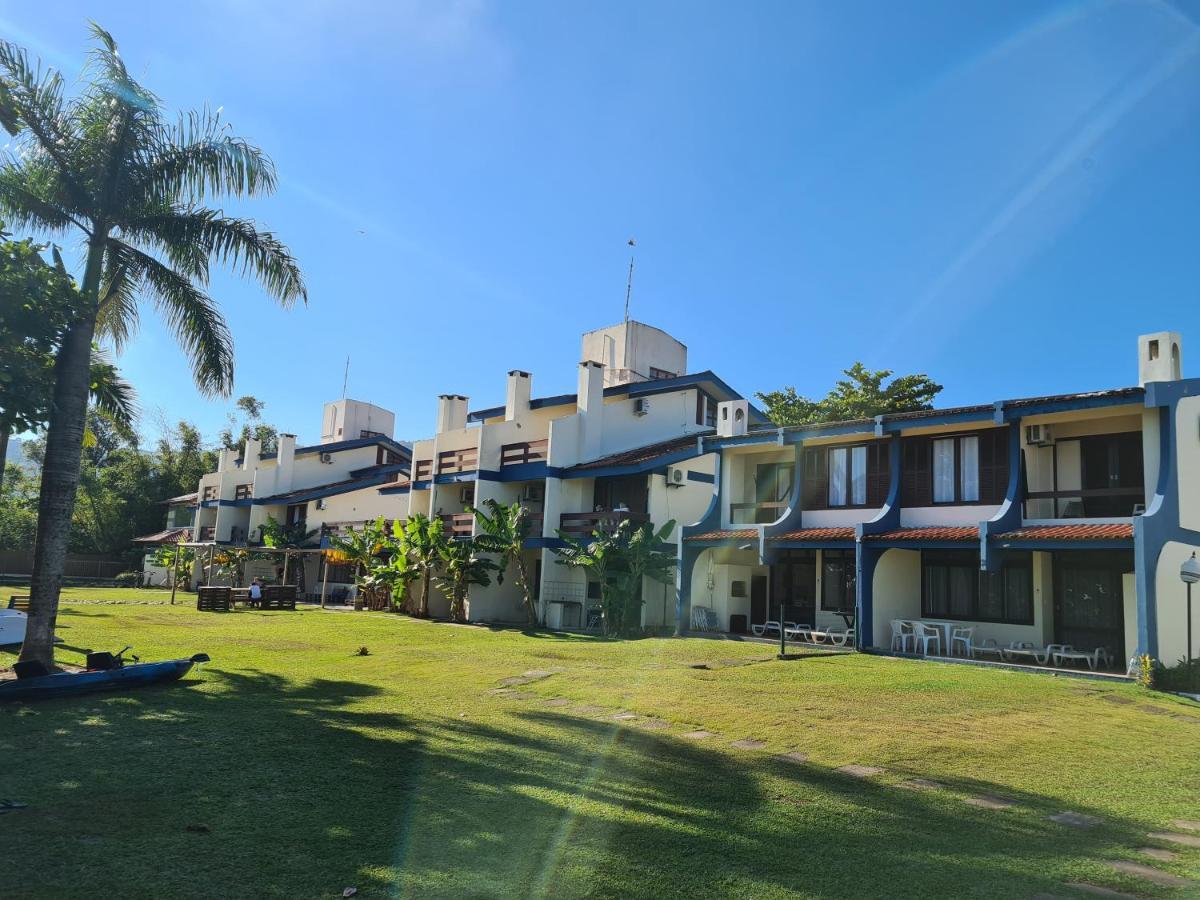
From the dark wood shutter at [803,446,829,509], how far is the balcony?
1.14 metres

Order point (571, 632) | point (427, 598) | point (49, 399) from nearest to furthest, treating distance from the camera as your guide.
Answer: point (49, 399)
point (571, 632)
point (427, 598)

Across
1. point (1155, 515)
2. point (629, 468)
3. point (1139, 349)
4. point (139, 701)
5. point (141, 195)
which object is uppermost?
point (141, 195)

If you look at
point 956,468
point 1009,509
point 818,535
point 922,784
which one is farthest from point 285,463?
point 922,784

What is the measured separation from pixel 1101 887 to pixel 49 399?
1413cm

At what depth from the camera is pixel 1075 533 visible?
17.0 metres

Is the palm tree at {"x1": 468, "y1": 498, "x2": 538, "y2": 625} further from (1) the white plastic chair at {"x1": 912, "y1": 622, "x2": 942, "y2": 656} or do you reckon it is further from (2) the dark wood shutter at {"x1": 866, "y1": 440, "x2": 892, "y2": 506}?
(1) the white plastic chair at {"x1": 912, "y1": 622, "x2": 942, "y2": 656}

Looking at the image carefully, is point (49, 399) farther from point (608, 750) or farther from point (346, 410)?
point (346, 410)

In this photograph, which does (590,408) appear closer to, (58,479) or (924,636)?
(924,636)

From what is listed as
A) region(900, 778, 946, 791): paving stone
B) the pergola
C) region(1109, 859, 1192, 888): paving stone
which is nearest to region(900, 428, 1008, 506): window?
region(900, 778, 946, 791): paving stone

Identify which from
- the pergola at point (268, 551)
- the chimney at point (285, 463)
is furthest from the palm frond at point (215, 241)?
the chimney at point (285, 463)

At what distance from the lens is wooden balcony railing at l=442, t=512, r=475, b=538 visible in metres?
30.2

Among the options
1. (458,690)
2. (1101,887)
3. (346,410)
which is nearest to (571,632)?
(458,690)

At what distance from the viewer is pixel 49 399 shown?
12.9 m

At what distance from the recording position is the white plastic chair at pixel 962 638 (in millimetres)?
19391
